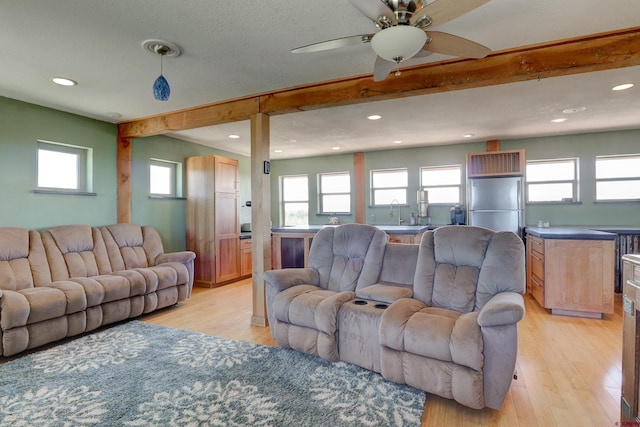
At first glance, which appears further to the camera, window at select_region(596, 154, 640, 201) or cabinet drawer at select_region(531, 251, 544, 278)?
window at select_region(596, 154, 640, 201)

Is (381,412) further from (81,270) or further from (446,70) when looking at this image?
(81,270)

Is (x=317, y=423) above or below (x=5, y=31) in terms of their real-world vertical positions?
below

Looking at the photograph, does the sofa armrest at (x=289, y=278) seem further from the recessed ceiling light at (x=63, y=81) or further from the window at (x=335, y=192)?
the window at (x=335, y=192)

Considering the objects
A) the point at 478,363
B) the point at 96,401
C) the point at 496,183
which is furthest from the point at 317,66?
the point at 496,183

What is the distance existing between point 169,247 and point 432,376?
4615 millimetres

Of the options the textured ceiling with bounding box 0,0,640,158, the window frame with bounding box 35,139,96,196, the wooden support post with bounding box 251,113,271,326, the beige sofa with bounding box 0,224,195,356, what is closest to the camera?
the textured ceiling with bounding box 0,0,640,158

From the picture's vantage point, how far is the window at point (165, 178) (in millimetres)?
5156

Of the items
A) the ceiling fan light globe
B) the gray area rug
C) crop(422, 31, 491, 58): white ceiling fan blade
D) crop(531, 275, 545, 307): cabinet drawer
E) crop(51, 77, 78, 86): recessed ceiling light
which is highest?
crop(51, 77, 78, 86): recessed ceiling light

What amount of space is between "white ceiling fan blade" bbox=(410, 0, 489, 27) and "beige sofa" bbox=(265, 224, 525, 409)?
5.15 feet

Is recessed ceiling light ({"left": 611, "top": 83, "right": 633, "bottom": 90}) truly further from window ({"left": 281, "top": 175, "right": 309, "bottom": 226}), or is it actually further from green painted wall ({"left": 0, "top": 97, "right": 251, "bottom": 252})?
green painted wall ({"left": 0, "top": 97, "right": 251, "bottom": 252})

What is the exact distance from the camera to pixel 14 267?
3146mm

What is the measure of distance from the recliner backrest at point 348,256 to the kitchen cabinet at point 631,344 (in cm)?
165

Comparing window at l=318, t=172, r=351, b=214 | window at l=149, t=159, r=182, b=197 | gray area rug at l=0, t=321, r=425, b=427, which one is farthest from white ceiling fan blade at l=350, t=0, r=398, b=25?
window at l=318, t=172, r=351, b=214

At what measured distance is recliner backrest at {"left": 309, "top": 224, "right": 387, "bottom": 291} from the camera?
2924 millimetres
